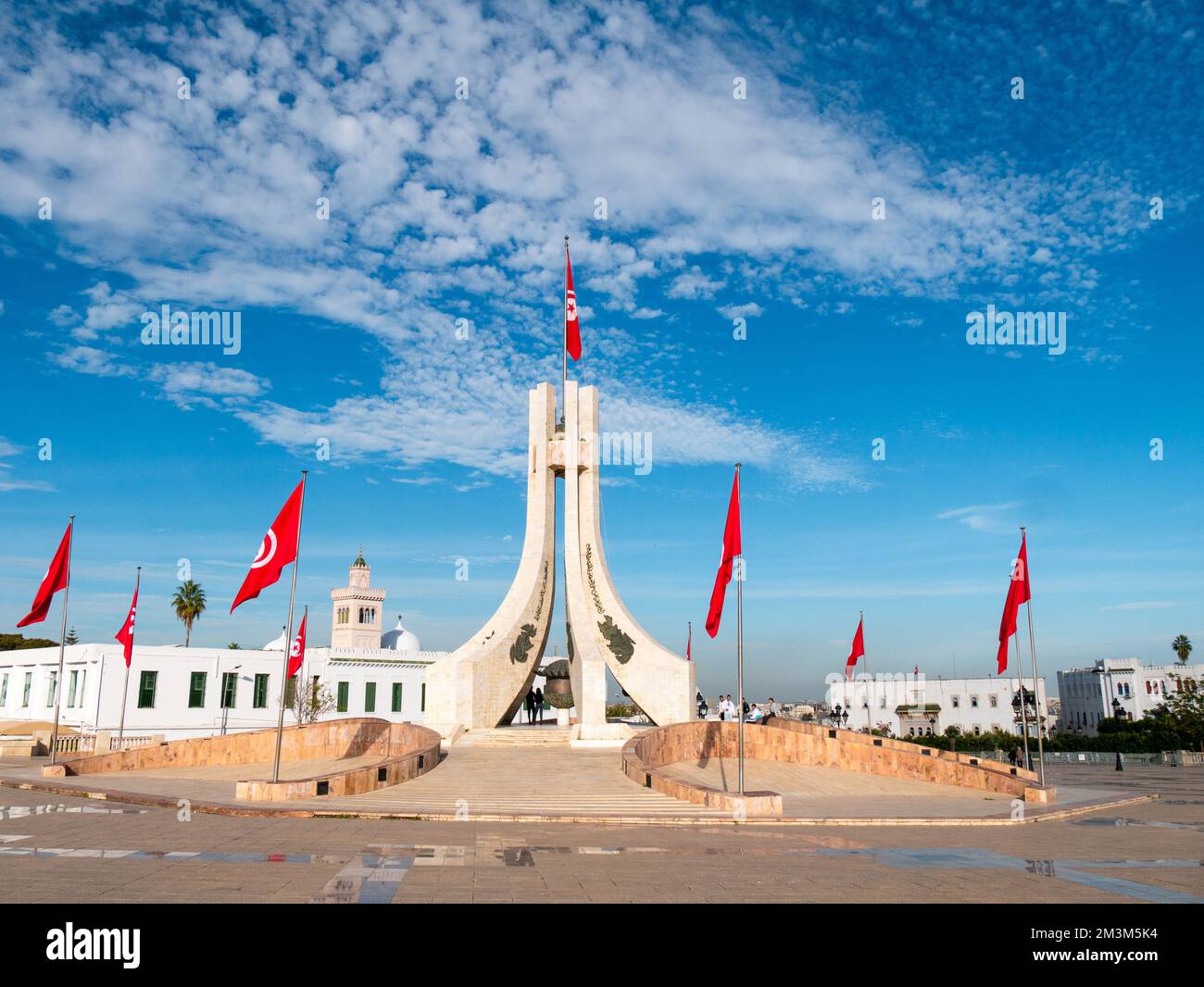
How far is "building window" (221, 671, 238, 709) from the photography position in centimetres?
4206

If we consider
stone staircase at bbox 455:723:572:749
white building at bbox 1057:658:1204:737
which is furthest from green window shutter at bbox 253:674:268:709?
white building at bbox 1057:658:1204:737

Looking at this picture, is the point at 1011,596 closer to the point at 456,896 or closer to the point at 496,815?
the point at 496,815

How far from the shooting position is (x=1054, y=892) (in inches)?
350

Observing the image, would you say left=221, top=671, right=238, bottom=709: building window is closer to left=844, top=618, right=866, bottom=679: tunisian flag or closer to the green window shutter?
the green window shutter

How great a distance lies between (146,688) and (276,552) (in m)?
27.1

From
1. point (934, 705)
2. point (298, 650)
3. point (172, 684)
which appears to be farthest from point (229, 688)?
point (934, 705)

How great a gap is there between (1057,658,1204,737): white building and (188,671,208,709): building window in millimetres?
68885

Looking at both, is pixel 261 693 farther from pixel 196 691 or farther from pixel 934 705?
pixel 934 705

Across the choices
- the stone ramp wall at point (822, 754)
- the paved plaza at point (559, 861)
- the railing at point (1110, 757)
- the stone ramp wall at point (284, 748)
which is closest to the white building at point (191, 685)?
the stone ramp wall at point (284, 748)

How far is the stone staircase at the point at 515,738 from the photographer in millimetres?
25094

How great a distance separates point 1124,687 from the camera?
79.4 metres
